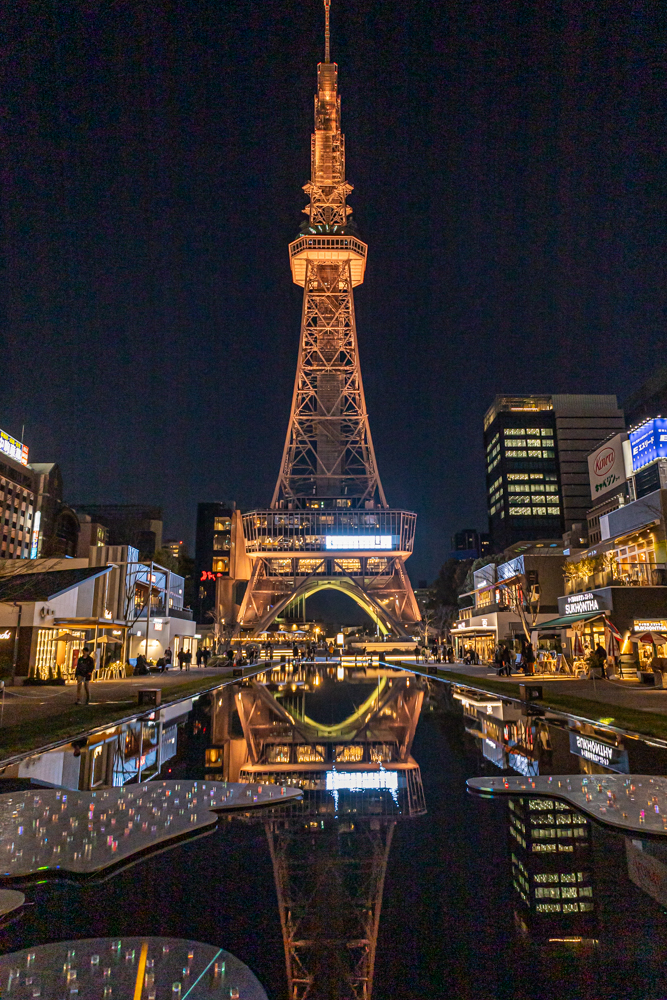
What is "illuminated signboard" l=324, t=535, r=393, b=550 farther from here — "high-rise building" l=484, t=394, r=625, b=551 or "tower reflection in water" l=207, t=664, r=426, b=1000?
"tower reflection in water" l=207, t=664, r=426, b=1000

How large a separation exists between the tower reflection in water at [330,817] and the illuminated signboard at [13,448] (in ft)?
290

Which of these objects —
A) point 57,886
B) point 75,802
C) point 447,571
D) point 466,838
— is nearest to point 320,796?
point 466,838

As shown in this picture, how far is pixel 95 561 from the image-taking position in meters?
40.4

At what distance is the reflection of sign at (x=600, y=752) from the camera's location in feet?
31.0

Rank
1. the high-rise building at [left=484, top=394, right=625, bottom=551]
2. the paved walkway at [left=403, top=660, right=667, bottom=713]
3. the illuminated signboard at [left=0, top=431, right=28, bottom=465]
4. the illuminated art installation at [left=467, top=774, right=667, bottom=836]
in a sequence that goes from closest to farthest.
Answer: the illuminated art installation at [left=467, top=774, right=667, bottom=836] → the paved walkway at [left=403, top=660, right=667, bottom=713] → the illuminated signboard at [left=0, top=431, right=28, bottom=465] → the high-rise building at [left=484, top=394, right=625, bottom=551]

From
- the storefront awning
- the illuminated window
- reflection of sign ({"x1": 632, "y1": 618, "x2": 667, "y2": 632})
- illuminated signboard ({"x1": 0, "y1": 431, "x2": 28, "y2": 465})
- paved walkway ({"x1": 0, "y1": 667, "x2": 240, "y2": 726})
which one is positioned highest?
illuminated signboard ({"x1": 0, "y1": 431, "x2": 28, "y2": 465})

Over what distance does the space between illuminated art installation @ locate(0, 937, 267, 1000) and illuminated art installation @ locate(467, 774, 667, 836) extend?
4.41m

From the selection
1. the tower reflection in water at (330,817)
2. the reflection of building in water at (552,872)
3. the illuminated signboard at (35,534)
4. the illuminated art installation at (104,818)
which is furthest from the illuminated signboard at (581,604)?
the illuminated signboard at (35,534)

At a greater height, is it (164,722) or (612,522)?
(612,522)

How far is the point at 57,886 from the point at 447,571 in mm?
123368

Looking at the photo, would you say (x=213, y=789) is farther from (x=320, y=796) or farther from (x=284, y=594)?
(x=284, y=594)

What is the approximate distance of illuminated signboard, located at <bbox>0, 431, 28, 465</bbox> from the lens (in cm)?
9194

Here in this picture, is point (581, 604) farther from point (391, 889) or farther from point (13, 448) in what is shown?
point (13, 448)

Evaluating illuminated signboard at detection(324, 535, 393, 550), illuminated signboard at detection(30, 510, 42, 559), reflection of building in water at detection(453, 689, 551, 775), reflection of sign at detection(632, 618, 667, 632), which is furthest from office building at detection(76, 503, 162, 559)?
reflection of building in water at detection(453, 689, 551, 775)
